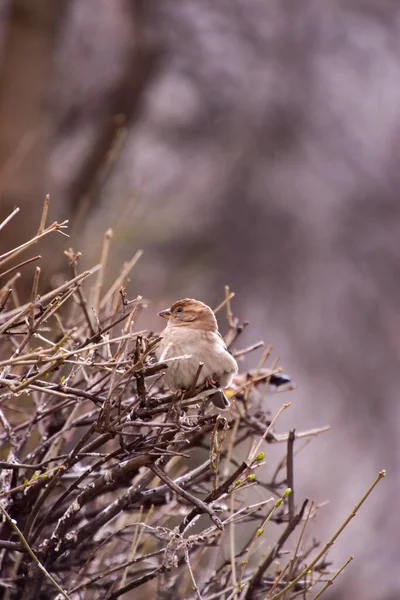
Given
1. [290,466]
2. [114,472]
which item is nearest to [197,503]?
[114,472]

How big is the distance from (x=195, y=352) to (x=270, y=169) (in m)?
7.43

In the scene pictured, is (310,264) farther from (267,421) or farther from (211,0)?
→ (267,421)

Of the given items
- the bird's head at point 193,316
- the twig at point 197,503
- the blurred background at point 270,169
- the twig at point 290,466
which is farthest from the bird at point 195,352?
the blurred background at point 270,169

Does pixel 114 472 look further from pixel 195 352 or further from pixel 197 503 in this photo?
pixel 195 352

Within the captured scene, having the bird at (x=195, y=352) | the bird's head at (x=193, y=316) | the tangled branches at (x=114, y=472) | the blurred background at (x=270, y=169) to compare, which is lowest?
the tangled branches at (x=114, y=472)

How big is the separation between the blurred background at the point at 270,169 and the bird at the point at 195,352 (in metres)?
3.88

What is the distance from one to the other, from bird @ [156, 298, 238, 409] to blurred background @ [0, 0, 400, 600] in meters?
3.88

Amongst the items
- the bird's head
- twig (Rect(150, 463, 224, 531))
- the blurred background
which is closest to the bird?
the bird's head

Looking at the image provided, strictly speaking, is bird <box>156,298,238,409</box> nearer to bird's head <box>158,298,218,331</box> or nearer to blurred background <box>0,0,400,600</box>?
bird's head <box>158,298,218,331</box>

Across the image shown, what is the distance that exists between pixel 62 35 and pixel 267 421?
509cm

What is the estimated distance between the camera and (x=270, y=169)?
1004cm

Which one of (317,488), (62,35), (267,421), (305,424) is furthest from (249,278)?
(267,421)

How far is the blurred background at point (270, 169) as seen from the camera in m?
7.22

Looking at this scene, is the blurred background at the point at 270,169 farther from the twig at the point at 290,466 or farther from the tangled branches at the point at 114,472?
the twig at the point at 290,466
